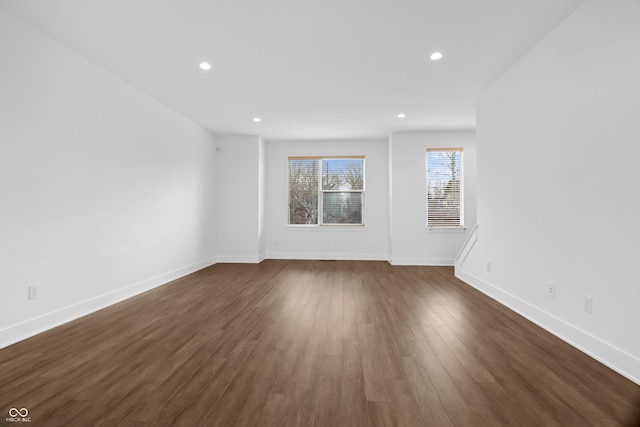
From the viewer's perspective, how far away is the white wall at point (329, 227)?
250 inches

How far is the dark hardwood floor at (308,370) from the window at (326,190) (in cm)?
344

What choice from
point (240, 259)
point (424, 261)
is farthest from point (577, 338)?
point (240, 259)

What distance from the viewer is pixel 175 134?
4.61m

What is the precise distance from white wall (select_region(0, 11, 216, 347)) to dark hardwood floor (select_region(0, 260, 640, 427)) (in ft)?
1.34

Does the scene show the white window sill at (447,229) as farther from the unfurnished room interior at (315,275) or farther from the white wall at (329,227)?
the unfurnished room interior at (315,275)

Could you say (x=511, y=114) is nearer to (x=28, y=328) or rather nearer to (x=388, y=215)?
(x=388, y=215)

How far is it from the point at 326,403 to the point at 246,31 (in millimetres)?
3001

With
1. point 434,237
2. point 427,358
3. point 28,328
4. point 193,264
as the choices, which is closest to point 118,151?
point 28,328

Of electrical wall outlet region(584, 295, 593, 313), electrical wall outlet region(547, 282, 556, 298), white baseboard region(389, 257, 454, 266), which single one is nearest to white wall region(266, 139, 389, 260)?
white baseboard region(389, 257, 454, 266)

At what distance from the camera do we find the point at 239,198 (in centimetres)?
609

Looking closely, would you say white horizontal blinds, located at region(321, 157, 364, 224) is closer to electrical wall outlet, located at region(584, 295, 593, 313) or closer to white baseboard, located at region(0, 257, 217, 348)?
white baseboard, located at region(0, 257, 217, 348)

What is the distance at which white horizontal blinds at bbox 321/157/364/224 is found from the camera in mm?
6480

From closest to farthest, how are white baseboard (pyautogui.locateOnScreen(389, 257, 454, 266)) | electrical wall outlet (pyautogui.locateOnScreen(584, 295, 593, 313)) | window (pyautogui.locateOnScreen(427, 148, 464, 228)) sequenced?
1. electrical wall outlet (pyautogui.locateOnScreen(584, 295, 593, 313))
2. white baseboard (pyautogui.locateOnScreen(389, 257, 454, 266))
3. window (pyautogui.locateOnScreen(427, 148, 464, 228))

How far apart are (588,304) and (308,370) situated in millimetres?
2216
